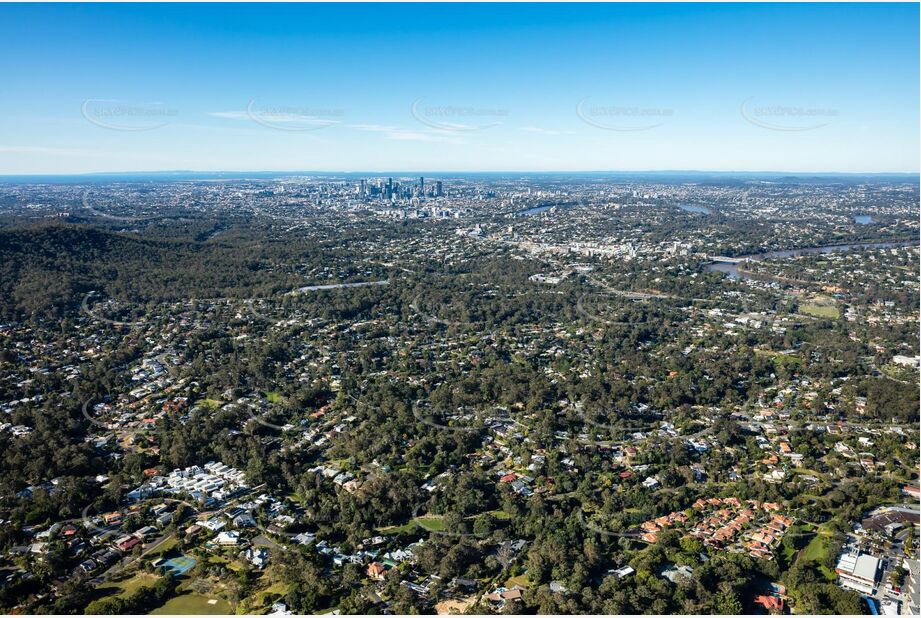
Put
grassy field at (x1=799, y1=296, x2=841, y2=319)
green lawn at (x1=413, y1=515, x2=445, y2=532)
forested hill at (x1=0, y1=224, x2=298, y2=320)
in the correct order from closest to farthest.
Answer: green lawn at (x1=413, y1=515, x2=445, y2=532) → grassy field at (x1=799, y1=296, x2=841, y2=319) → forested hill at (x1=0, y1=224, x2=298, y2=320)

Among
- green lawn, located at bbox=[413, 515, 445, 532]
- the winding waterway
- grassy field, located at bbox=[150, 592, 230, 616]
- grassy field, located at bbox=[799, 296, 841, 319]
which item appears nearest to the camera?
grassy field, located at bbox=[150, 592, 230, 616]

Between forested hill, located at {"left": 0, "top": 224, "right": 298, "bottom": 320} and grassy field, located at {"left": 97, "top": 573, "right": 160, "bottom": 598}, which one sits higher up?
forested hill, located at {"left": 0, "top": 224, "right": 298, "bottom": 320}

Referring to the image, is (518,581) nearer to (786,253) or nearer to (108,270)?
(108,270)

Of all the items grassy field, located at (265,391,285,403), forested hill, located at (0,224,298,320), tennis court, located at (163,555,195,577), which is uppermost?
forested hill, located at (0,224,298,320)

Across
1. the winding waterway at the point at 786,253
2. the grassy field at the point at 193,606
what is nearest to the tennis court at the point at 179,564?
the grassy field at the point at 193,606

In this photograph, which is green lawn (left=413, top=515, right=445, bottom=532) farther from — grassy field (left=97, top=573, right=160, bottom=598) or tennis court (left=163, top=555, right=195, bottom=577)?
grassy field (left=97, top=573, right=160, bottom=598)

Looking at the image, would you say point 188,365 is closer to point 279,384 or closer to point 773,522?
point 279,384

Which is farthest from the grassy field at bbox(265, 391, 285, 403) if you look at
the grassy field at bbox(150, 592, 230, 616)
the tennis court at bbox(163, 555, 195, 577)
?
the grassy field at bbox(150, 592, 230, 616)

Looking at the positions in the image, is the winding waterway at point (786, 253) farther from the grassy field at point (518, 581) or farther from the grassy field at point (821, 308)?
the grassy field at point (518, 581)
